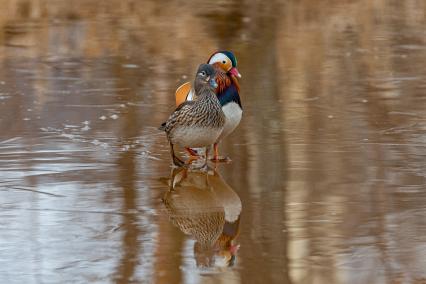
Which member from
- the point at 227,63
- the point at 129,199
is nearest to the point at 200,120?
the point at 227,63

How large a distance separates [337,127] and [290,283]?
15.1 feet

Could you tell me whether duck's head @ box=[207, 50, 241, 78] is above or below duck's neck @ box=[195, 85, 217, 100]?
above

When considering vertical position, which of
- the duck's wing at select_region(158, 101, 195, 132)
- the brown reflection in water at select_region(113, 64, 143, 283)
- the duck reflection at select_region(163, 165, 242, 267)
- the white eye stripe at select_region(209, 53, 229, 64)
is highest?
the white eye stripe at select_region(209, 53, 229, 64)

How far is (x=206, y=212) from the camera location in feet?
25.6

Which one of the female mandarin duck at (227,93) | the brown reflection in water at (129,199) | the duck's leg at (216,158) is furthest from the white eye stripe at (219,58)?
the brown reflection in water at (129,199)

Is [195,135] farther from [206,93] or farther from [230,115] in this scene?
[230,115]

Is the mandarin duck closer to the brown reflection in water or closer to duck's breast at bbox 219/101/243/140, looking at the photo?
duck's breast at bbox 219/101/243/140

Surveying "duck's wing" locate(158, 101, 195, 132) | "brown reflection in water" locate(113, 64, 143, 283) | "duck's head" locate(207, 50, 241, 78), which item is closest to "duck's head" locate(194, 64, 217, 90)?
"duck's wing" locate(158, 101, 195, 132)

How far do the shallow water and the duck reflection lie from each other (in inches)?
0.7

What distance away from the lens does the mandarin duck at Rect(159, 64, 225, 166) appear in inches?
353

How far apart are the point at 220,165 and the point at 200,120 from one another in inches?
20.2

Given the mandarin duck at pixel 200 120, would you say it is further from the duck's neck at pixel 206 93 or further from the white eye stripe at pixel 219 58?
the white eye stripe at pixel 219 58

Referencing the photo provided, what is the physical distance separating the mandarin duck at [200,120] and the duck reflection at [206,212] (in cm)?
26

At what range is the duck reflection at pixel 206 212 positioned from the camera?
6.78 m
